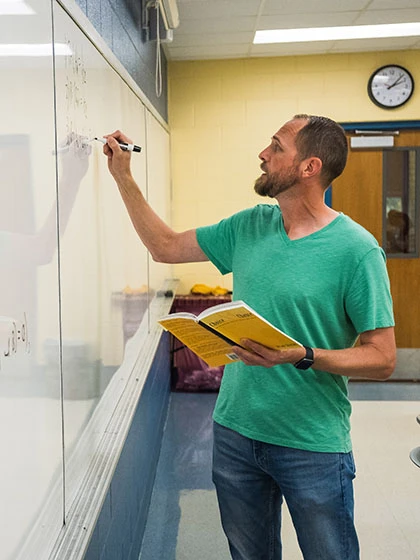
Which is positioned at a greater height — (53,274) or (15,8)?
(15,8)

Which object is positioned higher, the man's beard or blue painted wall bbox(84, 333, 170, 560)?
the man's beard

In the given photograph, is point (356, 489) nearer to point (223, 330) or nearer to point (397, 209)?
point (223, 330)

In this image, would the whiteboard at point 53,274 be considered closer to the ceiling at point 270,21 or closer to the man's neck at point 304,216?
the man's neck at point 304,216

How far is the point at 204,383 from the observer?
15.6 feet

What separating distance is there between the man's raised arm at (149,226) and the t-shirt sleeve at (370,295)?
53 cm

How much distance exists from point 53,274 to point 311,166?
783 millimetres

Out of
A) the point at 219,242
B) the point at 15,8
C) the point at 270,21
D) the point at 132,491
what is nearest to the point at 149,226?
the point at 219,242

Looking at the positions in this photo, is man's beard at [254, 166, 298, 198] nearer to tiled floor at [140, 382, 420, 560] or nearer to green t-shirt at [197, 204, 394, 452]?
green t-shirt at [197, 204, 394, 452]

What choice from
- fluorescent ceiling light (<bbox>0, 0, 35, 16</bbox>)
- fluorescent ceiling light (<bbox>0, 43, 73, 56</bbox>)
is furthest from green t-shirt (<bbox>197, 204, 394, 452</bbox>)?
fluorescent ceiling light (<bbox>0, 0, 35, 16</bbox>)

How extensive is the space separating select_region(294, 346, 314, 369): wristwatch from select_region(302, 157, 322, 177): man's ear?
0.48 metres

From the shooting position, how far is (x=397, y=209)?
5.06 metres

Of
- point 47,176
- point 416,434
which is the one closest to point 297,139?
point 47,176

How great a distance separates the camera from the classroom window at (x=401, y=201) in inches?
198

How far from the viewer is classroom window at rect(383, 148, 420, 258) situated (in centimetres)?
503
